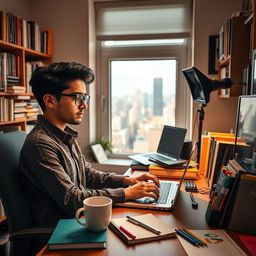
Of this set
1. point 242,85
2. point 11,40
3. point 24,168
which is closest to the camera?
point 24,168

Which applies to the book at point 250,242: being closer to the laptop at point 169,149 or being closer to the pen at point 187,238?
the pen at point 187,238

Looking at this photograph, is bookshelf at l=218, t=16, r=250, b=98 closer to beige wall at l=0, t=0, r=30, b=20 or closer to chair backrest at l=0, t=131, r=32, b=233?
chair backrest at l=0, t=131, r=32, b=233

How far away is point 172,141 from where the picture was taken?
200 centimetres

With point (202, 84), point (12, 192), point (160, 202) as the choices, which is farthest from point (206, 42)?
point (12, 192)

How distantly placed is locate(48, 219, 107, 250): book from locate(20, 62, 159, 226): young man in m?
0.22

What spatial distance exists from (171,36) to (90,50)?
0.82 m

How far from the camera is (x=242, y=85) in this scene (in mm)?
1718

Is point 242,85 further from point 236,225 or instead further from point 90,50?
point 90,50

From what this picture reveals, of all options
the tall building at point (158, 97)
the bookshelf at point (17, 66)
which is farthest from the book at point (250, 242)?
the tall building at point (158, 97)

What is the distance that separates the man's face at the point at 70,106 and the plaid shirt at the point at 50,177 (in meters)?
0.07

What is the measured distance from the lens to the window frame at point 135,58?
284 centimetres

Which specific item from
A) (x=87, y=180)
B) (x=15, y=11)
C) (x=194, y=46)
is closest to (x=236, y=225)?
(x=87, y=180)

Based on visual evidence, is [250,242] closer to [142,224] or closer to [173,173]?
[142,224]

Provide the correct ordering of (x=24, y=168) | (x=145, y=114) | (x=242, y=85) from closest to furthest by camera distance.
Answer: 1. (x=24, y=168)
2. (x=242, y=85)
3. (x=145, y=114)
